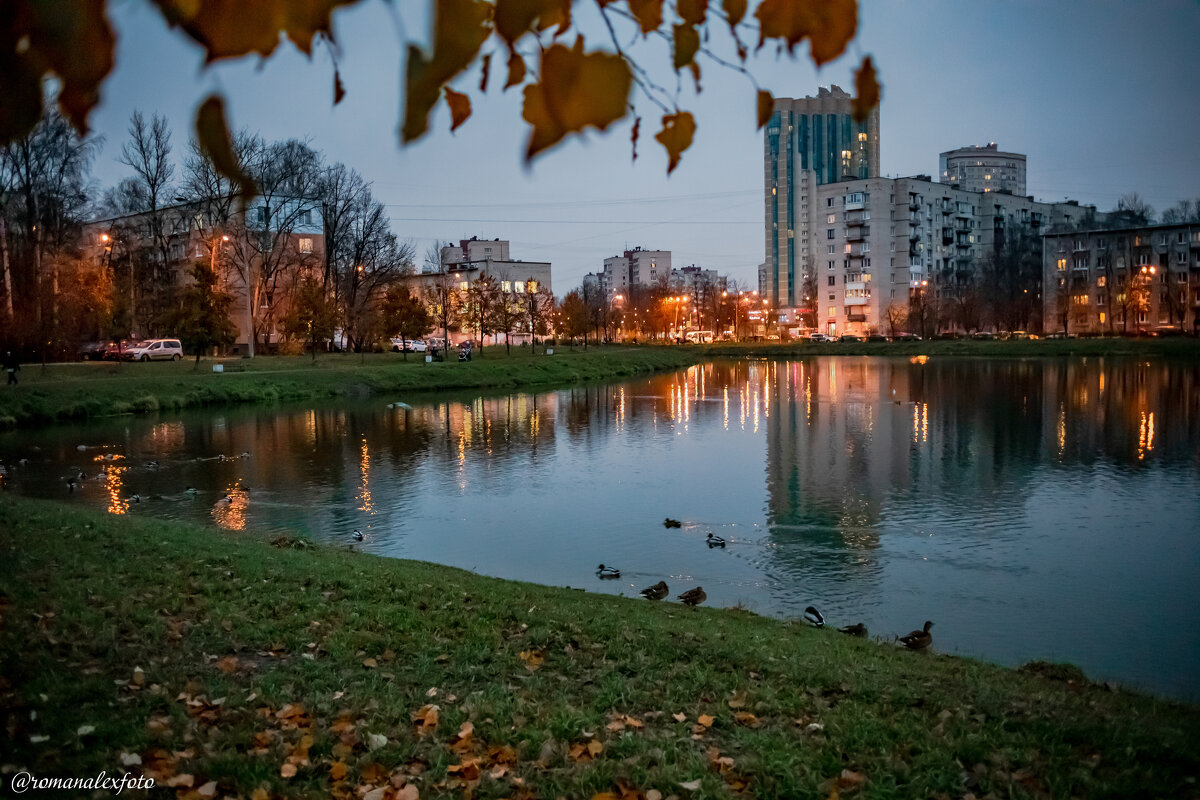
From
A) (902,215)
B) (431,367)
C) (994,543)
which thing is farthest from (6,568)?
(902,215)

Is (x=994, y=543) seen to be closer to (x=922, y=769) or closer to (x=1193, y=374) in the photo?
(x=922, y=769)

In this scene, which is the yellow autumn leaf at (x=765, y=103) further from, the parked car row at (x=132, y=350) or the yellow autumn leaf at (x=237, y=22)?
the parked car row at (x=132, y=350)

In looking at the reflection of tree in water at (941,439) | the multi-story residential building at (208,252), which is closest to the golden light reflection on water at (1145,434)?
the reflection of tree in water at (941,439)

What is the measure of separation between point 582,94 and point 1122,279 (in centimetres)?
12307

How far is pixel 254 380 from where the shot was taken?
48500 mm

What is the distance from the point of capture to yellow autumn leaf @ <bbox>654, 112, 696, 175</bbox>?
2.68 meters

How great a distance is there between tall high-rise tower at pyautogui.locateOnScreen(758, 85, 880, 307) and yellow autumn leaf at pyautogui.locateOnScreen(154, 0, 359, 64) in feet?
591

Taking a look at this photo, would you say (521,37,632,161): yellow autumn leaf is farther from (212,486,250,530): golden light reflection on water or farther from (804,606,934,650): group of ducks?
(212,486,250,530): golden light reflection on water

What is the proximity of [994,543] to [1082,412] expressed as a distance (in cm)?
2492

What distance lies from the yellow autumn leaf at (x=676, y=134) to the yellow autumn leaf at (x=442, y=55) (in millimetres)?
825

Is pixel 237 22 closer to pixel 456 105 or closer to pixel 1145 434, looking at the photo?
pixel 456 105

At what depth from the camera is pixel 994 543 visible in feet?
54.9

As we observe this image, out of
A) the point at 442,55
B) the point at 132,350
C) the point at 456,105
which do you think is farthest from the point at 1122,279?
the point at 442,55

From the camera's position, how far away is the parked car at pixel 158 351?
59853 mm
